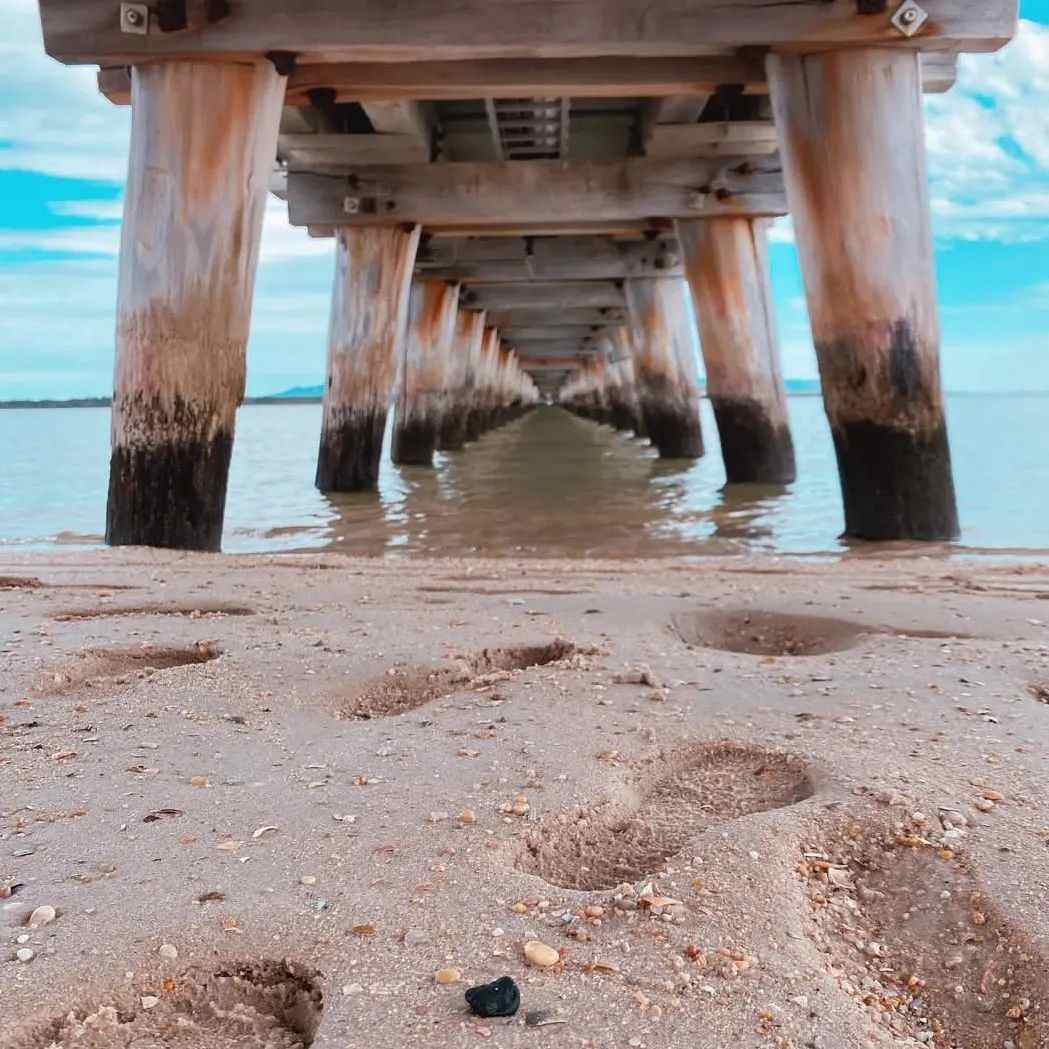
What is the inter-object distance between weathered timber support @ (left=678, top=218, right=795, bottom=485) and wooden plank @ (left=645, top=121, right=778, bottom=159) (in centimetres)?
111

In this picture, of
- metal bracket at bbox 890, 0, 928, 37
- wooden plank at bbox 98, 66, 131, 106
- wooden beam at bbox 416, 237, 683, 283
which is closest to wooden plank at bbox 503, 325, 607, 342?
wooden beam at bbox 416, 237, 683, 283

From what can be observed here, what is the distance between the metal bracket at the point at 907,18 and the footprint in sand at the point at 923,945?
5852 millimetres

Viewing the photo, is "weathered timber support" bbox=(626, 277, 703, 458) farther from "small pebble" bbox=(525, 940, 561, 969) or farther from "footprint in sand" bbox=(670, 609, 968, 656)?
"small pebble" bbox=(525, 940, 561, 969)

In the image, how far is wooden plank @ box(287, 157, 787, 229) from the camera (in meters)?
11.6

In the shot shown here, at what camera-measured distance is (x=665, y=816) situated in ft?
7.06

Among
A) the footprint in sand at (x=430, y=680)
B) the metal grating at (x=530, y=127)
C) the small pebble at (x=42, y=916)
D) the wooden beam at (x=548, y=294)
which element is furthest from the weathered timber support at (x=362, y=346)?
the small pebble at (x=42, y=916)

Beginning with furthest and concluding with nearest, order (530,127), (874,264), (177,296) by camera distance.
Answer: (530,127)
(874,264)
(177,296)

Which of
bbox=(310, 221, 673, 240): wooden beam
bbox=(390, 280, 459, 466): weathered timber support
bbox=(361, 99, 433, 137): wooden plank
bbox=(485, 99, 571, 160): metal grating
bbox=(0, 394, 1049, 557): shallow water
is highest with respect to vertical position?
bbox=(485, 99, 571, 160): metal grating

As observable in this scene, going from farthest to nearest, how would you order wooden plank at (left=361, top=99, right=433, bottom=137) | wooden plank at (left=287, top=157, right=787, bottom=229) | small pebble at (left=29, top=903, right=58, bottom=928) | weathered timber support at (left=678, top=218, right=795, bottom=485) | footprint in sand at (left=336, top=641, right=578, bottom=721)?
weathered timber support at (left=678, top=218, right=795, bottom=485) → wooden plank at (left=287, top=157, right=787, bottom=229) → wooden plank at (left=361, top=99, right=433, bottom=137) → footprint in sand at (left=336, top=641, right=578, bottom=721) → small pebble at (left=29, top=903, right=58, bottom=928)

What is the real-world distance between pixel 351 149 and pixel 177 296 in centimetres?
519

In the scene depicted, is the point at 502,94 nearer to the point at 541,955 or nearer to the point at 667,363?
the point at 541,955

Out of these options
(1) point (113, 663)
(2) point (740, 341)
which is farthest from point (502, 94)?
(1) point (113, 663)

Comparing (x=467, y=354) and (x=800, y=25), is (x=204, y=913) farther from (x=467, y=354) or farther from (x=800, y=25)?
(x=467, y=354)

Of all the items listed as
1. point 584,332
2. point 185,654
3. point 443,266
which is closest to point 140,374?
point 185,654
